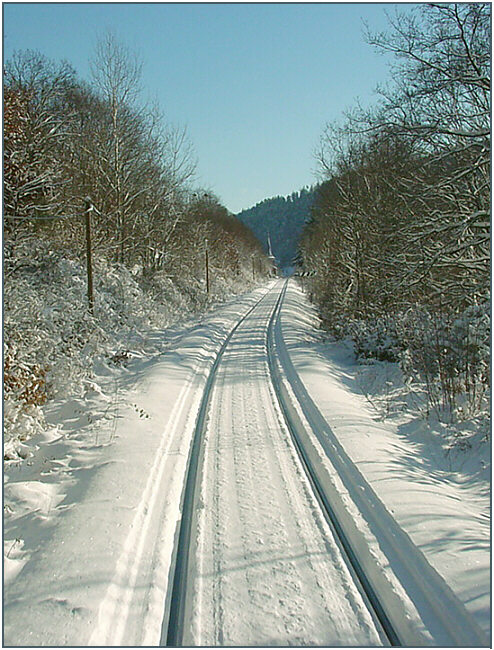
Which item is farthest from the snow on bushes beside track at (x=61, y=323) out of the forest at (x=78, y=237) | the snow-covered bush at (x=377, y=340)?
the snow-covered bush at (x=377, y=340)

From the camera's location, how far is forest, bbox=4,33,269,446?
10664 millimetres

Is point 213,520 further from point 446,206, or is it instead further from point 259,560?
point 446,206

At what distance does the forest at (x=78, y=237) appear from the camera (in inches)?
420

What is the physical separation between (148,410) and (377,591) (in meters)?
6.18

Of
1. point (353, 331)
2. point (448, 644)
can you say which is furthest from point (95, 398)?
point (353, 331)

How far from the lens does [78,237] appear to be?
22.2m

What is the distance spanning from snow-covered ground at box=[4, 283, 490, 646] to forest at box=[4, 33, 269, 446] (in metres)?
1.36

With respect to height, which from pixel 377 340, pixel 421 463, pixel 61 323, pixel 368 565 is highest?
pixel 61 323

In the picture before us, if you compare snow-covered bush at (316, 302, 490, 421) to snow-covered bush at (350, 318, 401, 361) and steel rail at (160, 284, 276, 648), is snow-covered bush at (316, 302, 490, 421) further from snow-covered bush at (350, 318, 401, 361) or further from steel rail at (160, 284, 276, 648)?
steel rail at (160, 284, 276, 648)

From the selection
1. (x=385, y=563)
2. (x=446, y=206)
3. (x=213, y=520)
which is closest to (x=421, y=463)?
(x=385, y=563)

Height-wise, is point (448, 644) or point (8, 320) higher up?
point (8, 320)

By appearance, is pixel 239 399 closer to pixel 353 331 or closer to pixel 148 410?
pixel 148 410

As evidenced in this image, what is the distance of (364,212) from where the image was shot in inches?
742

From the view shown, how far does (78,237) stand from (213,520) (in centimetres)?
1905
